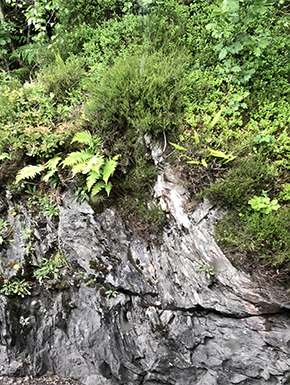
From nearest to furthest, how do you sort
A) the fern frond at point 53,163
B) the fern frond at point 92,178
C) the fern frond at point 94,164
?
the fern frond at point 94,164, the fern frond at point 92,178, the fern frond at point 53,163

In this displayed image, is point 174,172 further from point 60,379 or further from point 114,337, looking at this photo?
point 60,379

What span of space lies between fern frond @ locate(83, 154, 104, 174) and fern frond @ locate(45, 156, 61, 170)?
0.77m

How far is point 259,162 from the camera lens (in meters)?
3.66

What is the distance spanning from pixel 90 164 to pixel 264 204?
2.84 m

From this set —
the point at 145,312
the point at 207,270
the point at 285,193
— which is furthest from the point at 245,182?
the point at 145,312

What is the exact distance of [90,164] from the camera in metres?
4.11

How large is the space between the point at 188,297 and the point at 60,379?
11.1 ft

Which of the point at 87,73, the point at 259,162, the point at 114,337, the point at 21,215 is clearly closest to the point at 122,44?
the point at 87,73

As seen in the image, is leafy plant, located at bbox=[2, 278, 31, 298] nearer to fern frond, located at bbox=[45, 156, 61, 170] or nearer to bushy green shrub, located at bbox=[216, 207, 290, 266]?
fern frond, located at bbox=[45, 156, 61, 170]

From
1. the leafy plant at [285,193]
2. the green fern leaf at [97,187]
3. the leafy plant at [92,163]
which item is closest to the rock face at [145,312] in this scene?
the green fern leaf at [97,187]

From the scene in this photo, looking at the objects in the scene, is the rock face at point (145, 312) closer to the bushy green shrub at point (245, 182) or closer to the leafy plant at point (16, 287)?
the leafy plant at point (16, 287)

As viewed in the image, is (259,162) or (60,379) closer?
(259,162)

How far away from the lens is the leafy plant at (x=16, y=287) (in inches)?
203

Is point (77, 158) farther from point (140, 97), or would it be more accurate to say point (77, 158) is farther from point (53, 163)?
point (140, 97)
